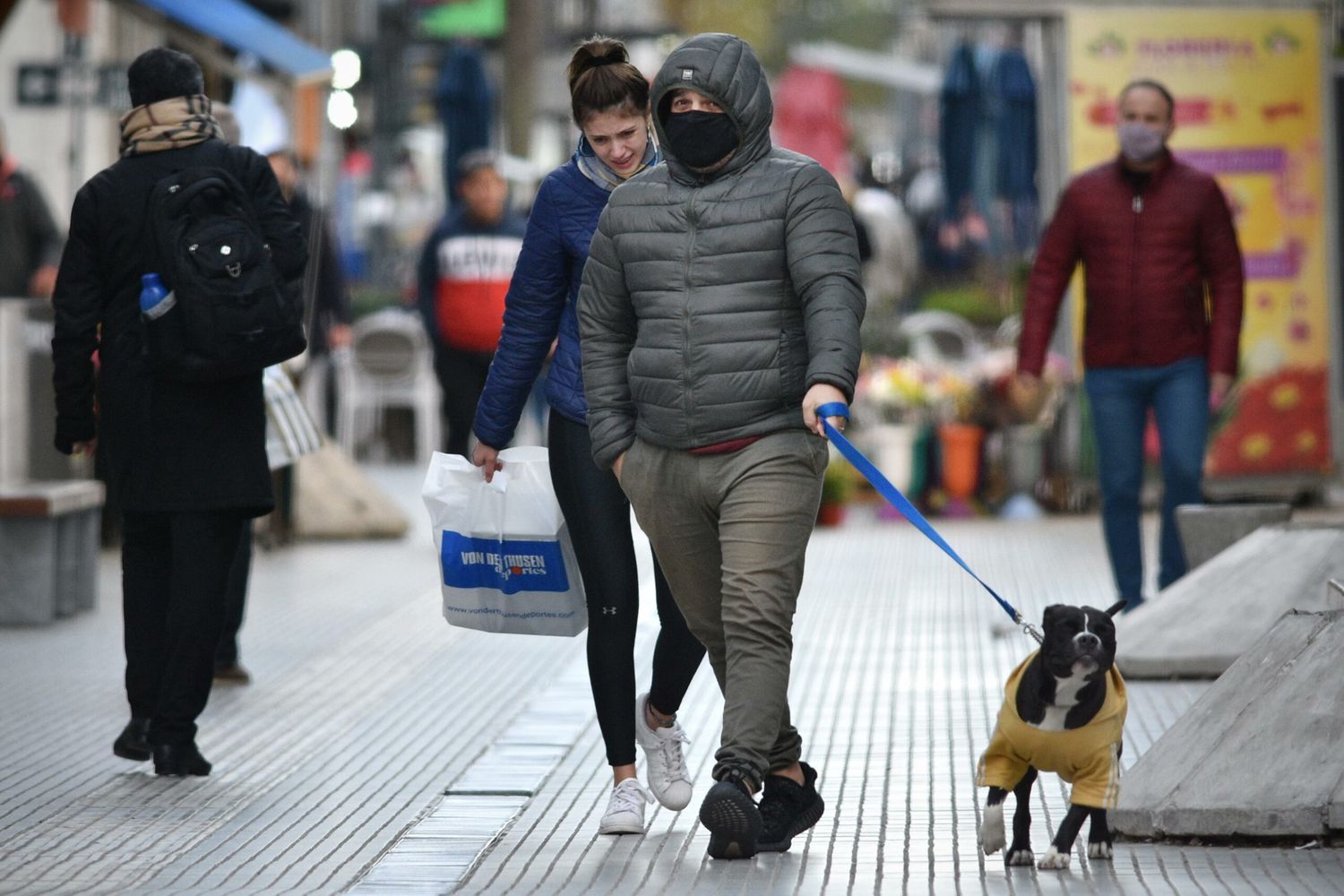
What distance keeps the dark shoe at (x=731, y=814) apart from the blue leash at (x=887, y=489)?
0.68 m

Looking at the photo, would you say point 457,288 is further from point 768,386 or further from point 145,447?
point 768,386

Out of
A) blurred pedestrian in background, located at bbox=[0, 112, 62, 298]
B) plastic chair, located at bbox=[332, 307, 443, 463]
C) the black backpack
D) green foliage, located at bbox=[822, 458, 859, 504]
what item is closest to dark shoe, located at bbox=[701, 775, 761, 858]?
the black backpack

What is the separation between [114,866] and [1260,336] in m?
9.97

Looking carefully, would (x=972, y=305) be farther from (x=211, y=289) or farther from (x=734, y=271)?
(x=734, y=271)

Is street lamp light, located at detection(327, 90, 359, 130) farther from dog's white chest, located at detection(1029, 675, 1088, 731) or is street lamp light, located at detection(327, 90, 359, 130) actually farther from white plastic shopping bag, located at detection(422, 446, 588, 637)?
dog's white chest, located at detection(1029, 675, 1088, 731)

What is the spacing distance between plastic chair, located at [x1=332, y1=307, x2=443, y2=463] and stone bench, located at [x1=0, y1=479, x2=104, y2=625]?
10.6m

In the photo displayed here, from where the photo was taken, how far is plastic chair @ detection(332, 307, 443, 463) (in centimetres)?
2080

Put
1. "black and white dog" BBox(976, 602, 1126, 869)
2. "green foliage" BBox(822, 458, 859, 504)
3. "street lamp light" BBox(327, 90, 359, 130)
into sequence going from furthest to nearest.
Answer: "street lamp light" BBox(327, 90, 359, 130) → "green foliage" BBox(822, 458, 859, 504) → "black and white dog" BBox(976, 602, 1126, 869)

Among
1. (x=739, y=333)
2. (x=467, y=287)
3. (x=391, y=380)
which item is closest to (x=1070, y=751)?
(x=739, y=333)

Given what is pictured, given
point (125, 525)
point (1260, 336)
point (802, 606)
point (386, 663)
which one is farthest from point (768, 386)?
point (1260, 336)

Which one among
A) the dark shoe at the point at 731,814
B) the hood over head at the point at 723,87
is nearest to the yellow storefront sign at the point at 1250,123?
the hood over head at the point at 723,87

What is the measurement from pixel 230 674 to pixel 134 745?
1.67 metres

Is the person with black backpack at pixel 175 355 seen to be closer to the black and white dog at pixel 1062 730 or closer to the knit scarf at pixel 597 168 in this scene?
the knit scarf at pixel 597 168

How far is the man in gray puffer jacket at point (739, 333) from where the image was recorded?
505 cm
